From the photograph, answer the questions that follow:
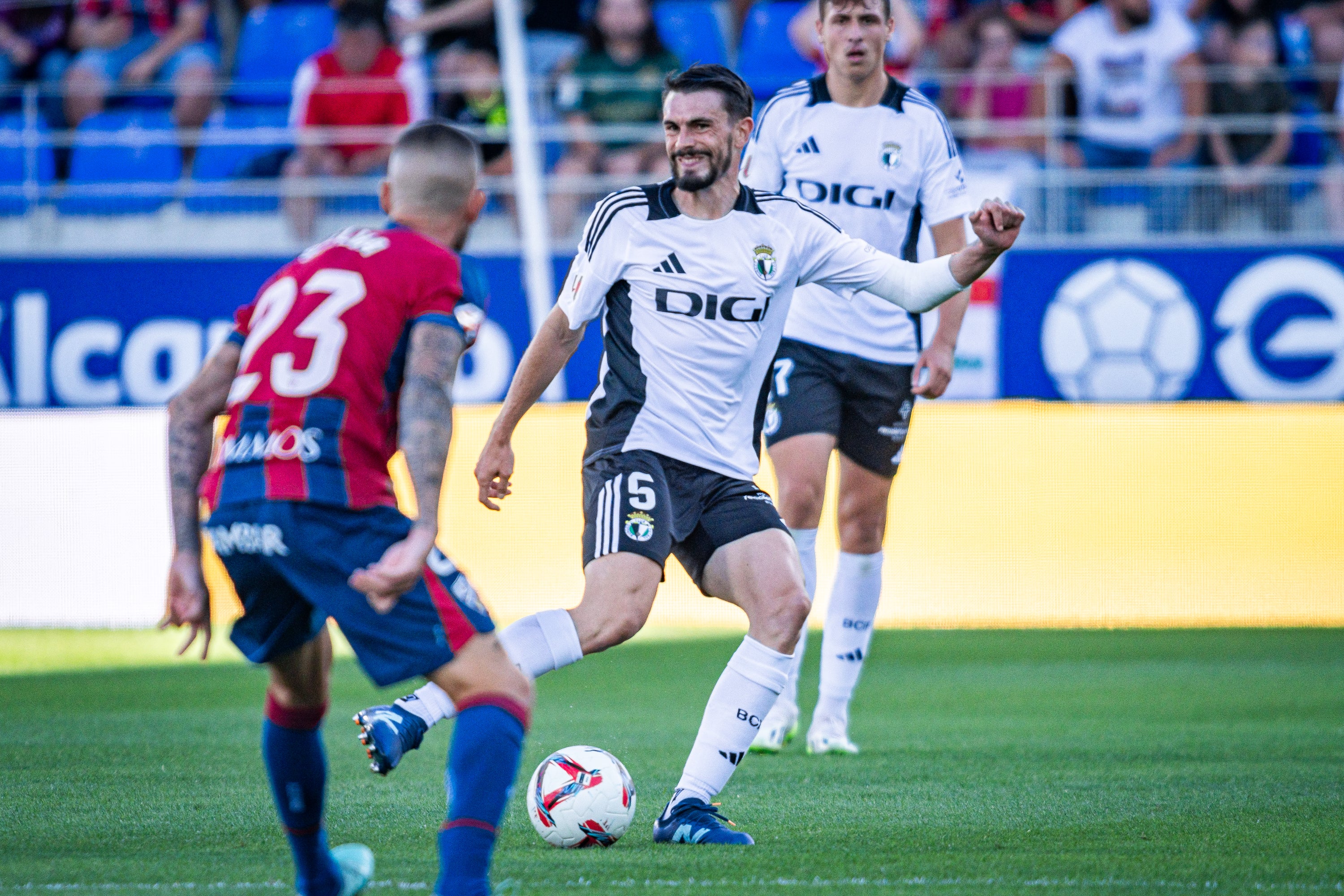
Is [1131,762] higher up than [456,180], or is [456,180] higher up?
[456,180]

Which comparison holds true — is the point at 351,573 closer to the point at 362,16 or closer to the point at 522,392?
the point at 522,392

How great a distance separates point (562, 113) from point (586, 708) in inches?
279

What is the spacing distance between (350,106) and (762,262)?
9228mm

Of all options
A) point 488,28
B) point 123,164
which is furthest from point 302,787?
point 488,28

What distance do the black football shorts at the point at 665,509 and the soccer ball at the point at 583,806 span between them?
611mm

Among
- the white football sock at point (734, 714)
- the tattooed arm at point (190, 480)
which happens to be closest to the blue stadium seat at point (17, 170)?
the white football sock at point (734, 714)

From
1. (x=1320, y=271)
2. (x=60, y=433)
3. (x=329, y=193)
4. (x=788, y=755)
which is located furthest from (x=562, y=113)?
(x=788, y=755)

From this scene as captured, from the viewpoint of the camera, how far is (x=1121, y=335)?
41.6ft

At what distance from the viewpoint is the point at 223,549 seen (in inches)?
139

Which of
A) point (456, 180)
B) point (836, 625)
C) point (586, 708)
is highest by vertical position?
point (456, 180)

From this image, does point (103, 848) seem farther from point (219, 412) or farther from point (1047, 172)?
point (1047, 172)

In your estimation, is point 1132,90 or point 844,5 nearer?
point 844,5

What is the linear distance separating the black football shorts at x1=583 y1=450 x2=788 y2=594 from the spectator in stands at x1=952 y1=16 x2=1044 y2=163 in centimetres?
865

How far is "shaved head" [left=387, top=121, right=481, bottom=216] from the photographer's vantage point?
3.61 metres
